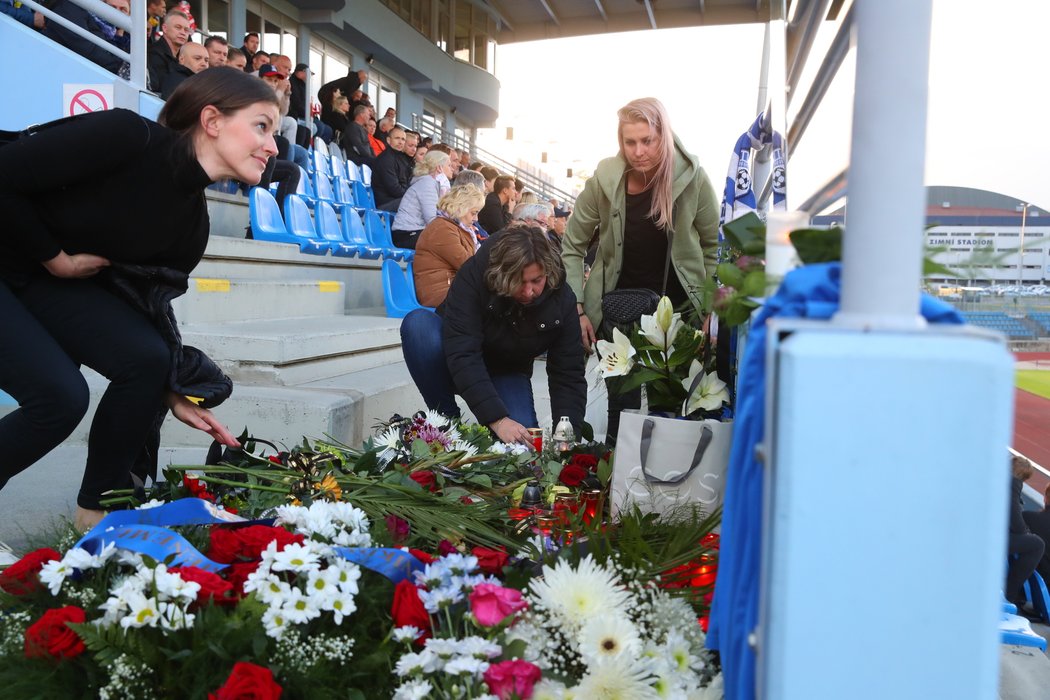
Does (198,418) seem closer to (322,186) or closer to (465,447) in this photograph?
(465,447)

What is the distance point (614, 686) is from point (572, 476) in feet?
2.66

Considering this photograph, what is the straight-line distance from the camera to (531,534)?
59.2 inches

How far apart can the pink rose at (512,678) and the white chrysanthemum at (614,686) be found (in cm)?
6

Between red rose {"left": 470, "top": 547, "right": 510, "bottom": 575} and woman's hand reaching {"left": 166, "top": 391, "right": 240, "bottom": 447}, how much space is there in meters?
0.90

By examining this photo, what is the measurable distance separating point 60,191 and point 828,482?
1.95m

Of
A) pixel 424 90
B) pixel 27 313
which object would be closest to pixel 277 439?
pixel 27 313

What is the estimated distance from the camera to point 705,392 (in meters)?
1.78

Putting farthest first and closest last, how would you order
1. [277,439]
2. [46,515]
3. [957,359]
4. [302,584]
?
[277,439] < [46,515] < [302,584] < [957,359]

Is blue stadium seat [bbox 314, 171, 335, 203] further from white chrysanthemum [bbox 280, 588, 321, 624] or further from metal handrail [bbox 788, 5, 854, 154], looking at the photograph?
white chrysanthemum [bbox 280, 588, 321, 624]

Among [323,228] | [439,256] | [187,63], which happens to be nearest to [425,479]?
[439,256]

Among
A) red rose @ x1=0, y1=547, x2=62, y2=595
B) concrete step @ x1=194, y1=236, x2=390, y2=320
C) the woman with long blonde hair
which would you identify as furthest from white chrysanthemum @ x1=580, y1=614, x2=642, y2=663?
concrete step @ x1=194, y1=236, x2=390, y2=320

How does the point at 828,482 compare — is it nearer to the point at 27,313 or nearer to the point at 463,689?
the point at 463,689

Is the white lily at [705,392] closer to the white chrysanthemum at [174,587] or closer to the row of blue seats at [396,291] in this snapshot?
the white chrysanthemum at [174,587]

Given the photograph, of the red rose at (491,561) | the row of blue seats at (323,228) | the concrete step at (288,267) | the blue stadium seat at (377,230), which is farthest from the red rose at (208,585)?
the blue stadium seat at (377,230)
